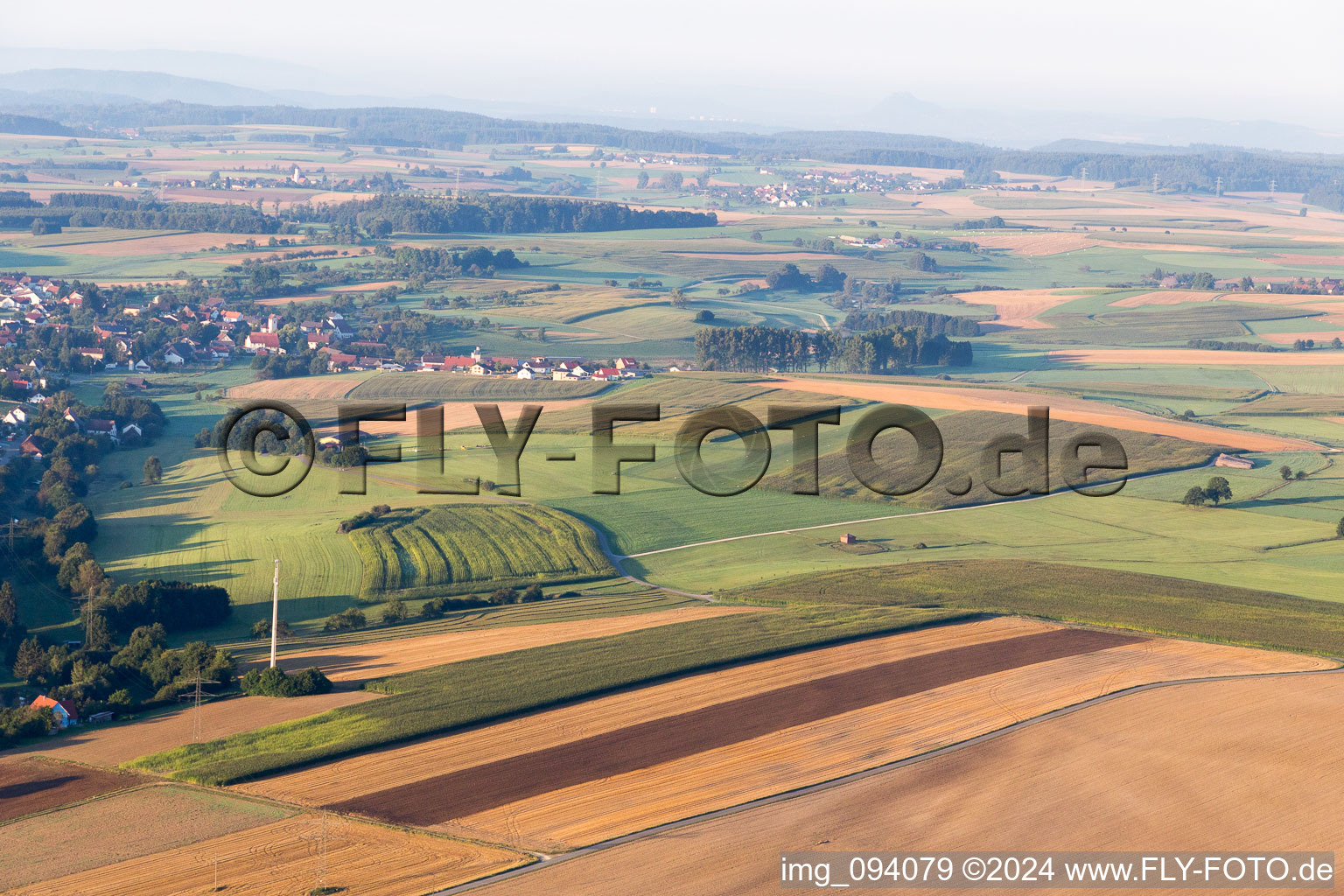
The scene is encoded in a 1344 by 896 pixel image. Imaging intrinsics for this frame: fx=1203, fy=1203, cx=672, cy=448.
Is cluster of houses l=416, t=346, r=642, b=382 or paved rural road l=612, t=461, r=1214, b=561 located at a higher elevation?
cluster of houses l=416, t=346, r=642, b=382

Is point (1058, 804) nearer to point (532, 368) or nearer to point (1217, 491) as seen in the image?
point (1217, 491)

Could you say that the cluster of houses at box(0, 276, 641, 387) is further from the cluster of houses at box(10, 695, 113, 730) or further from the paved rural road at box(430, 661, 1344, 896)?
the paved rural road at box(430, 661, 1344, 896)

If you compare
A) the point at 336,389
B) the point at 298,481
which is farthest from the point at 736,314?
the point at 298,481

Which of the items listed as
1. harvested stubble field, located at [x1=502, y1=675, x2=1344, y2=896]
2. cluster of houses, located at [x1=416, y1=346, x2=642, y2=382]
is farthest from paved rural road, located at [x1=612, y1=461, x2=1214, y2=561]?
cluster of houses, located at [x1=416, y1=346, x2=642, y2=382]

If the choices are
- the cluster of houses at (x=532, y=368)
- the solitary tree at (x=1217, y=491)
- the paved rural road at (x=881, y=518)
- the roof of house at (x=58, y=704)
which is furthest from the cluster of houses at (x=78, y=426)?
the solitary tree at (x=1217, y=491)

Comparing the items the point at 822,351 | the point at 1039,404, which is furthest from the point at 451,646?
the point at 822,351

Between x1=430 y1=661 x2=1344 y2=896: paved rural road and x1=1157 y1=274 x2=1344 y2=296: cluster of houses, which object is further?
x1=1157 y1=274 x2=1344 y2=296: cluster of houses
